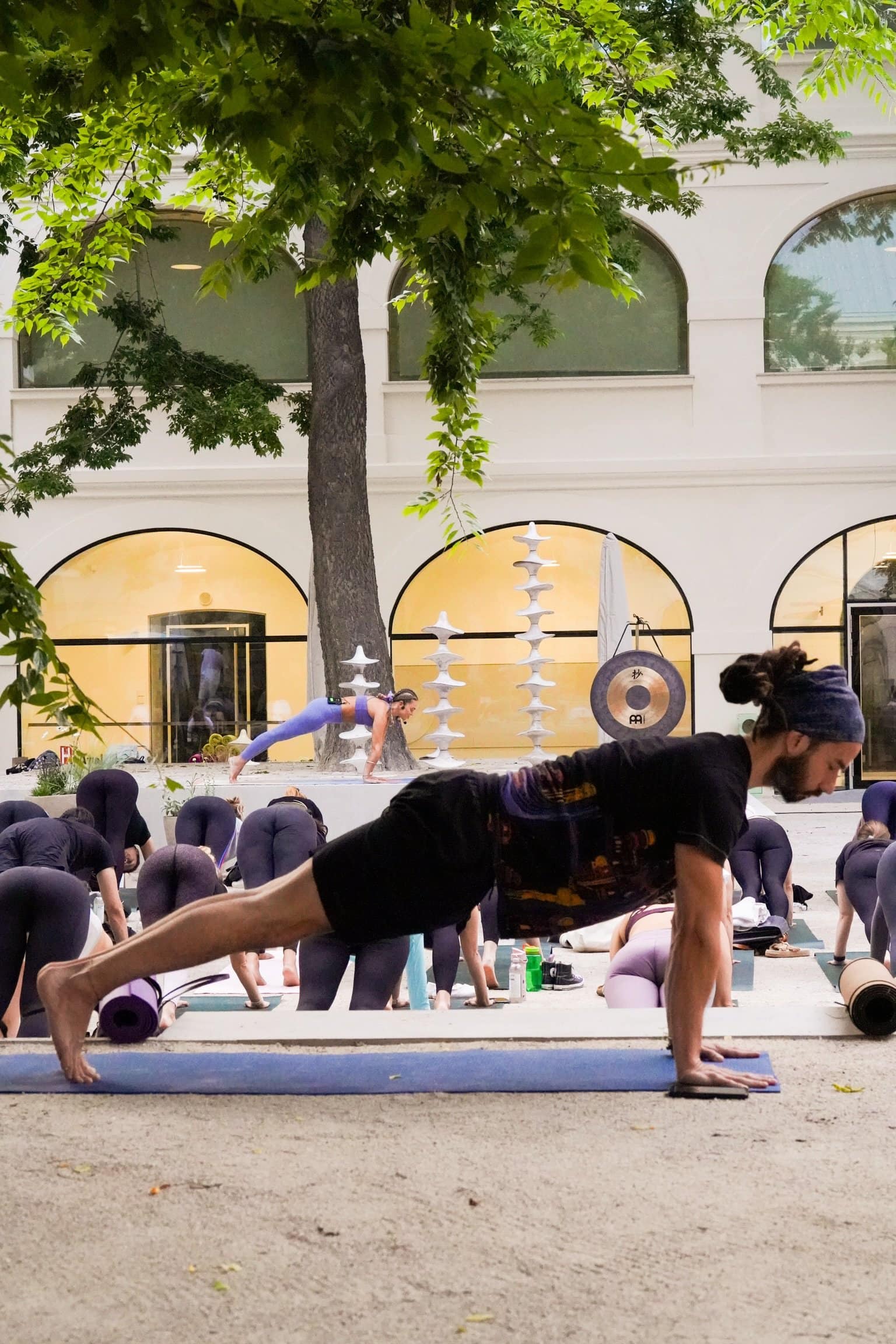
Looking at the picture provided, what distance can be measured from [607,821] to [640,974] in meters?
2.12

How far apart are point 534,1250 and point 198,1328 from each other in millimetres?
647

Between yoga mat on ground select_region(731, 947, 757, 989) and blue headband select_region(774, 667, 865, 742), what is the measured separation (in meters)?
4.79

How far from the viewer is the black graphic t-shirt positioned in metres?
3.45

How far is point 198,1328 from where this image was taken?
7.93ft

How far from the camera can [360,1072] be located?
395cm

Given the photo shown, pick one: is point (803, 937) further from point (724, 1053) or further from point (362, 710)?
point (724, 1053)

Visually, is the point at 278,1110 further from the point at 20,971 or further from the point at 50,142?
the point at 50,142

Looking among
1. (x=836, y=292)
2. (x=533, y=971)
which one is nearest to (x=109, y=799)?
(x=533, y=971)

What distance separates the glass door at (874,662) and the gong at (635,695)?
4412mm

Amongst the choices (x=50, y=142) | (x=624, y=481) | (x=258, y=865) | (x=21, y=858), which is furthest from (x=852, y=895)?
(x=624, y=481)

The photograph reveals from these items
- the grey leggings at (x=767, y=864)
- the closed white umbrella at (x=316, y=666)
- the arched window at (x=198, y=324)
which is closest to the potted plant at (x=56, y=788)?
the closed white umbrella at (x=316, y=666)

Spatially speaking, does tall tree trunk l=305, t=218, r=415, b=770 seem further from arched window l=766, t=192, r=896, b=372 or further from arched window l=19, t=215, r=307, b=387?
arched window l=766, t=192, r=896, b=372

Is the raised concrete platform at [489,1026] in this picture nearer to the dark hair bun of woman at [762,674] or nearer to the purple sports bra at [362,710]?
the dark hair bun of woman at [762,674]

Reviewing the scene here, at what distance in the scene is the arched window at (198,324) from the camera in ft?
62.6
